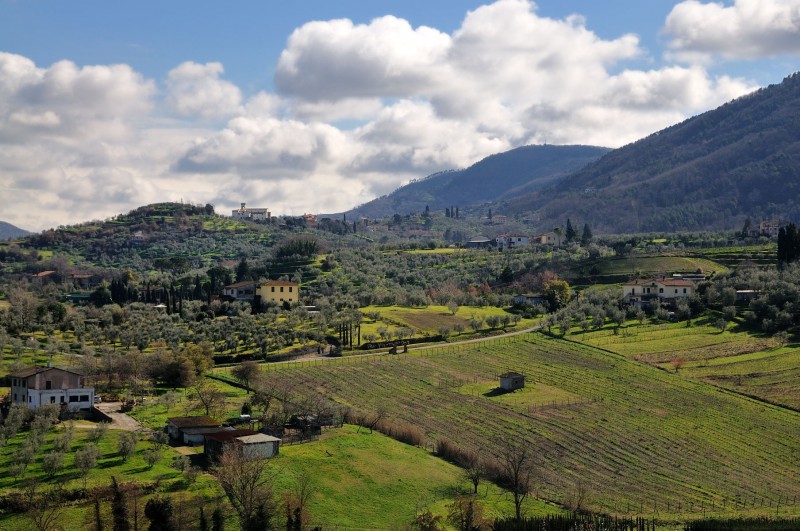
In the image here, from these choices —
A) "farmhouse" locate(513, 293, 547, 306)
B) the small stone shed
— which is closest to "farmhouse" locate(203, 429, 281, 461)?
the small stone shed

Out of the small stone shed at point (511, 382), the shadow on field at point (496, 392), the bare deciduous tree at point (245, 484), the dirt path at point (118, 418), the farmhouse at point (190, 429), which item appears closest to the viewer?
the bare deciduous tree at point (245, 484)

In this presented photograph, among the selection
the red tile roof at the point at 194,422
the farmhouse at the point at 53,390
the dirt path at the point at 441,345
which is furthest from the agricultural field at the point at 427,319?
the red tile roof at the point at 194,422

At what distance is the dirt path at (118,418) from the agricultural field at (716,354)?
49.5 m

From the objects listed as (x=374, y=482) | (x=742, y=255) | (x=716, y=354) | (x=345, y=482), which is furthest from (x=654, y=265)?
(x=345, y=482)

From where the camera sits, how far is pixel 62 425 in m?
61.2

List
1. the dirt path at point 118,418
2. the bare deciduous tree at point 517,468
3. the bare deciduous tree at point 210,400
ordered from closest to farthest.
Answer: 1. the bare deciduous tree at point 517,468
2. the dirt path at point 118,418
3. the bare deciduous tree at point 210,400

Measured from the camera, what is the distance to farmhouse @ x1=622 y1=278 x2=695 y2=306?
119 meters

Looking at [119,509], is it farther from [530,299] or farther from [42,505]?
[530,299]

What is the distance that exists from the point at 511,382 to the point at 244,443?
31.4m

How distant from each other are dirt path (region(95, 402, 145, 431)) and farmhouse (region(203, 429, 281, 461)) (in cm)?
685

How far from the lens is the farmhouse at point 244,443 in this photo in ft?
185

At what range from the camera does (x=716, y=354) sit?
297ft

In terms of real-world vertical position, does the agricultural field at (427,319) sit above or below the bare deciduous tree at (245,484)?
above

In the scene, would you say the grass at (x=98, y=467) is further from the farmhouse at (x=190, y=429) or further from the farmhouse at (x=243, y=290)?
the farmhouse at (x=243, y=290)
